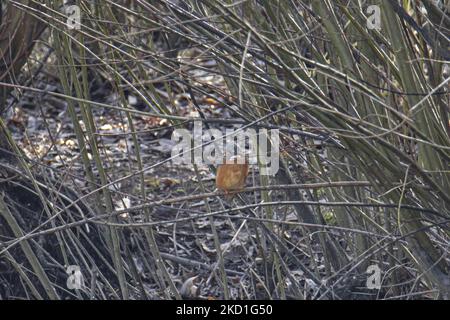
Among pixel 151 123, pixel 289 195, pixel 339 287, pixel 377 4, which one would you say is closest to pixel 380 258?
pixel 339 287

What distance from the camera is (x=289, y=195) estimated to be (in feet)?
9.73

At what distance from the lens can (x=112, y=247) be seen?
2896 millimetres

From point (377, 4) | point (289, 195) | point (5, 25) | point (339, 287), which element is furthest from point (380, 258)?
point (5, 25)

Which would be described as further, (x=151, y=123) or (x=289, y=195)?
(x=151, y=123)

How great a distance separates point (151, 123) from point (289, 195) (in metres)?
2.89

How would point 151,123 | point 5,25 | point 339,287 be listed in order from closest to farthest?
point 339,287
point 5,25
point 151,123

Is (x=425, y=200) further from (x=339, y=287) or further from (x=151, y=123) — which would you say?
(x=151, y=123)

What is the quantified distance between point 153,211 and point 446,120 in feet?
6.54
